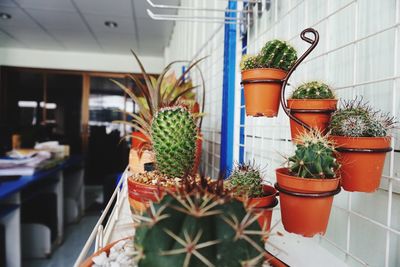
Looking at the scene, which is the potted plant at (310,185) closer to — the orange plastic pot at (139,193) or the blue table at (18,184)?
the orange plastic pot at (139,193)

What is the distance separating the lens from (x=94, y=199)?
4.42m

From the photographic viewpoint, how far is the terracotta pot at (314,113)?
1.26ft

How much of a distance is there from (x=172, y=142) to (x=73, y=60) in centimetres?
510

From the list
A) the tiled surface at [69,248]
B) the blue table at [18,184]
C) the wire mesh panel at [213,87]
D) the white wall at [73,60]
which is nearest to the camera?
the wire mesh panel at [213,87]

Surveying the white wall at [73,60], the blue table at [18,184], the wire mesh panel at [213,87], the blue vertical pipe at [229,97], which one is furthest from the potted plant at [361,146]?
the white wall at [73,60]

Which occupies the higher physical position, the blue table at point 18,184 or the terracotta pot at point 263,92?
the terracotta pot at point 263,92

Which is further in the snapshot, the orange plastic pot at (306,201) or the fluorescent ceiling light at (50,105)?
the fluorescent ceiling light at (50,105)

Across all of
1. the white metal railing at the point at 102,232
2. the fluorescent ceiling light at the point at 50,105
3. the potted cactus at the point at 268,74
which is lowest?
the white metal railing at the point at 102,232

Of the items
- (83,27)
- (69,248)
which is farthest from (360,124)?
(83,27)

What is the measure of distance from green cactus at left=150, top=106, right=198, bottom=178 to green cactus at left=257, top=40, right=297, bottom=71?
173mm

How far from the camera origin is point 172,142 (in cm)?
50

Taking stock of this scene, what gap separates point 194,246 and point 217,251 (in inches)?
0.8

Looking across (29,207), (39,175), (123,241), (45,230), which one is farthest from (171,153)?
(29,207)

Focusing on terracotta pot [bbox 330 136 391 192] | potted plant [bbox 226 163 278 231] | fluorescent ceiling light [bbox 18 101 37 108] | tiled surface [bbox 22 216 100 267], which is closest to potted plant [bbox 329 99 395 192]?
terracotta pot [bbox 330 136 391 192]
